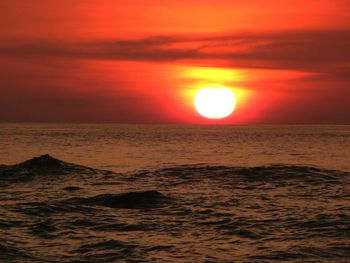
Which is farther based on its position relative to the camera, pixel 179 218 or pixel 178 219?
pixel 179 218

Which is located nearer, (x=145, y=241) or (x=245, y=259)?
(x=245, y=259)

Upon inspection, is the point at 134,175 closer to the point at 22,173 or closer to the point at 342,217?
the point at 22,173

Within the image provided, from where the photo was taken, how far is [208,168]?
41375mm

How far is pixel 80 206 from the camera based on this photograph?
24391 mm

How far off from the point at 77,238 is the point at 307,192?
49.6 ft

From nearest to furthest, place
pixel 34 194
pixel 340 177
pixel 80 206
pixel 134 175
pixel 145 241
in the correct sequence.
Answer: pixel 145 241, pixel 80 206, pixel 34 194, pixel 340 177, pixel 134 175

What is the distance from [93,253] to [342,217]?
10.5 m

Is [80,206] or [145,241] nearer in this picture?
[145,241]

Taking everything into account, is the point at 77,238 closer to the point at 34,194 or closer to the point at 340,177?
the point at 34,194

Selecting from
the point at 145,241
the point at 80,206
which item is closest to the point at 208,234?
the point at 145,241

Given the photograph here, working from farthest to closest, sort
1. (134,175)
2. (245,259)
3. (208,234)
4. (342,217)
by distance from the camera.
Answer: (134,175)
(342,217)
(208,234)
(245,259)

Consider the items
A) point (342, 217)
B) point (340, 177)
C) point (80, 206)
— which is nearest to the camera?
point (342, 217)

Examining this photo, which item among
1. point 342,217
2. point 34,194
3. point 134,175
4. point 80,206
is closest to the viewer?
point 342,217

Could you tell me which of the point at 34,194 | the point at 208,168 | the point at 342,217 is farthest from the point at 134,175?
the point at 342,217
